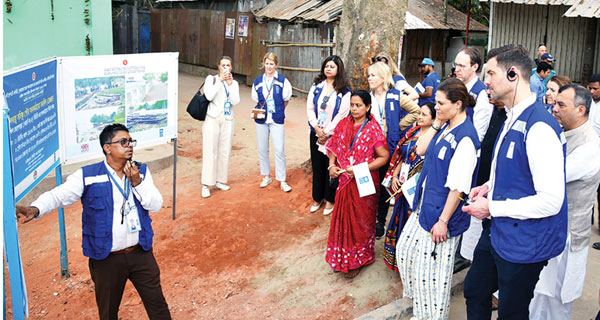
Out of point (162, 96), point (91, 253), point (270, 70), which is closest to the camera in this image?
point (91, 253)

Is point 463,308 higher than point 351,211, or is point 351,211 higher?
point 351,211

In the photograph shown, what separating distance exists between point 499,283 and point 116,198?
250 cm

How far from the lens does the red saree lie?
461 cm

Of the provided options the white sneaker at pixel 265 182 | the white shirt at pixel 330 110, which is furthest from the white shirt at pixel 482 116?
the white sneaker at pixel 265 182

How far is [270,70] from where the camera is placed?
22.5 ft

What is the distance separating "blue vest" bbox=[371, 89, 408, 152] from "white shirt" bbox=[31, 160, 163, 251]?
2.55 m

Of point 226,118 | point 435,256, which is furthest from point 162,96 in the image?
point 435,256

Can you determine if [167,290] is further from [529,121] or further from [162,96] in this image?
[529,121]

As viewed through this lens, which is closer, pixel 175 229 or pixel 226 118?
pixel 175 229

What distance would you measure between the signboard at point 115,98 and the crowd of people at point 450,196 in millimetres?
1381

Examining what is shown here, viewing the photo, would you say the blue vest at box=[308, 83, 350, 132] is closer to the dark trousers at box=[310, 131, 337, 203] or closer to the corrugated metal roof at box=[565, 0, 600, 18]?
the dark trousers at box=[310, 131, 337, 203]

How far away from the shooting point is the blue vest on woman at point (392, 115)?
5.26 meters

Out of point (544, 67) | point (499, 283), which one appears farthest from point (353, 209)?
point (544, 67)

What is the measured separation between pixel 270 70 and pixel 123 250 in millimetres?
3801
